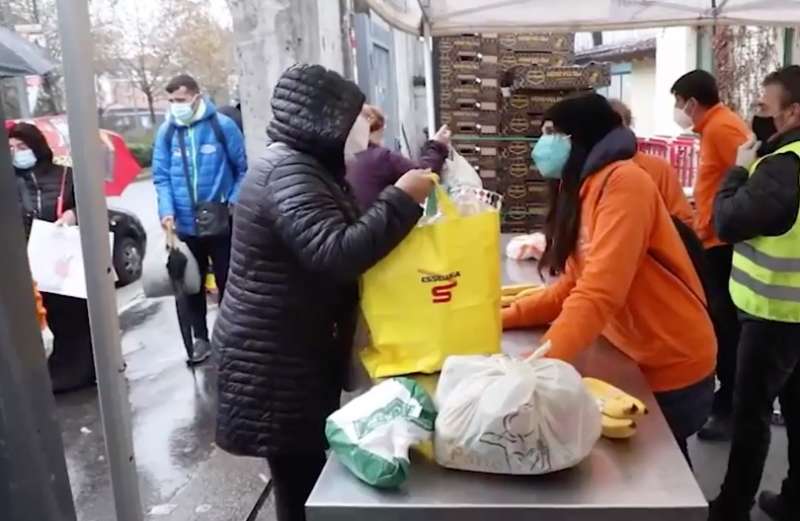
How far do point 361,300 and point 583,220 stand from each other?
67 centimetres

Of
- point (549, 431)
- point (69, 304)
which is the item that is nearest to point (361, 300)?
point (549, 431)

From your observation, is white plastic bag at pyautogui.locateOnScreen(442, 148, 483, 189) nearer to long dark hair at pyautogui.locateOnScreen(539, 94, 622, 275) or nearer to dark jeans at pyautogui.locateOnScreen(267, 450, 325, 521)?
long dark hair at pyautogui.locateOnScreen(539, 94, 622, 275)

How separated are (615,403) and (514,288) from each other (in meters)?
1.02

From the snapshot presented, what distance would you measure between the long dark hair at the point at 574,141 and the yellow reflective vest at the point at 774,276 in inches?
32.9

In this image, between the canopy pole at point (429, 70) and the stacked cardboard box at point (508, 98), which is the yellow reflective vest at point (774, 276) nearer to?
the canopy pole at point (429, 70)

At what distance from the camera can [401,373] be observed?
5.69ft

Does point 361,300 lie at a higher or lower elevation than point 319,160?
lower

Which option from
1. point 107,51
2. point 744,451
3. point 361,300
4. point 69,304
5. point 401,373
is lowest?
point 744,451

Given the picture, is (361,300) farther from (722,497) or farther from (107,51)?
(107,51)

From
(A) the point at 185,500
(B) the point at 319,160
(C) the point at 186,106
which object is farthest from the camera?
(C) the point at 186,106

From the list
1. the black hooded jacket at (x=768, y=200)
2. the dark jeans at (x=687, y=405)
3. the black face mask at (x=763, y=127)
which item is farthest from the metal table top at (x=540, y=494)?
the black face mask at (x=763, y=127)

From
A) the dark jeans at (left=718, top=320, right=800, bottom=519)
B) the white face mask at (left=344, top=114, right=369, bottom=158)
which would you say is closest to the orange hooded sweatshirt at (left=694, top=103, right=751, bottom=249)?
the dark jeans at (left=718, top=320, right=800, bottom=519)

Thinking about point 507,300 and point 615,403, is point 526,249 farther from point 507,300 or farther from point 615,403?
point 615,403

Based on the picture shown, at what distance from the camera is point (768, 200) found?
2502mm
